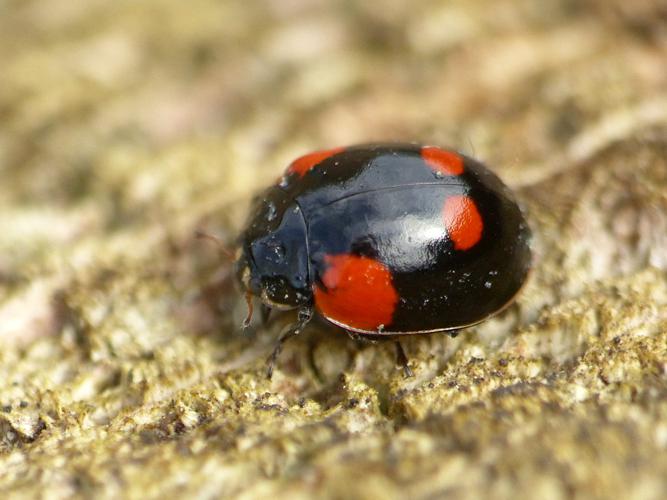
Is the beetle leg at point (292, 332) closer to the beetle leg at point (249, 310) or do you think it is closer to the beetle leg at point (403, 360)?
the beetle leg at point (249, 310)

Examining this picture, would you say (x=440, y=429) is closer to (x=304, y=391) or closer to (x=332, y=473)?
(x=332, y=473)

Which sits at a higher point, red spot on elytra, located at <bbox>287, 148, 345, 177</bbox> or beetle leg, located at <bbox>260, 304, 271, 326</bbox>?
red spot on elytra, located at <bbox>287, 148, 345, 177</bbox>

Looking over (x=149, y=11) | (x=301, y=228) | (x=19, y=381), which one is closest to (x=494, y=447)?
(x=301, y=228)

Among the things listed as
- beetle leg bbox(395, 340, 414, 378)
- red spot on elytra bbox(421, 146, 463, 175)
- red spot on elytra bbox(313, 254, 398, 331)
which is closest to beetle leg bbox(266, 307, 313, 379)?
red spot on elytra bbox(313, 254, 398, 331)

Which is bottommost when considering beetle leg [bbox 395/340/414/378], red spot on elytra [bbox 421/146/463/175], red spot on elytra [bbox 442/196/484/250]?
beetle leg [bbox 395/340/414/378]

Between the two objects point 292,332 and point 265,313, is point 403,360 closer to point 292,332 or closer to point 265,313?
point 292,332

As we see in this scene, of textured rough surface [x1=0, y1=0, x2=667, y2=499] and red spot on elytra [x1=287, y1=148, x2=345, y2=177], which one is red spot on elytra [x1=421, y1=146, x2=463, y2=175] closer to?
red spot on elytra [x1=287, y1=148, x2=345, y2=177]

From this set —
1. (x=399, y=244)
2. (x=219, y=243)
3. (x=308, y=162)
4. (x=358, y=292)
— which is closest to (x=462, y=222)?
(x=399, y=244)
